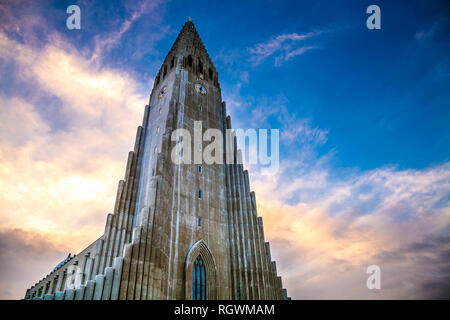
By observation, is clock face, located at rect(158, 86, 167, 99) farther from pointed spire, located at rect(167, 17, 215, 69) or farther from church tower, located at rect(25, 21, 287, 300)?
pointed spire, located at rect(167, 17, 215, 69)

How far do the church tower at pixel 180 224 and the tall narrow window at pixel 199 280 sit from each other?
3.5 inches

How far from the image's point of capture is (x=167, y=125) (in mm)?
33219

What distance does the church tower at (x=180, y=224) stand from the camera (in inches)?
896

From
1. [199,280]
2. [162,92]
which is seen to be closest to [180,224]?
[199,280]

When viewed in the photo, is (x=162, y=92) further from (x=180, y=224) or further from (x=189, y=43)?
(x=180, y=224)

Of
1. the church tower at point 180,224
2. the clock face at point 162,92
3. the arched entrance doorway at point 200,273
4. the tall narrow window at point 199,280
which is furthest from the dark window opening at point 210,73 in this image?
the tall narrow window at point 199,280

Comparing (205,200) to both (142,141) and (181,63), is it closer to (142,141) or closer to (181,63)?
(142,141)

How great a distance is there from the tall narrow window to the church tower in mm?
89

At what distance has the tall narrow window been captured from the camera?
2611 centimetres

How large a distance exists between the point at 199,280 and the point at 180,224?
19.0 ft

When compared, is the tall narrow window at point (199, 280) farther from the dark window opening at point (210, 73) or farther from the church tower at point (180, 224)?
the dark window opening at point (210, 73)

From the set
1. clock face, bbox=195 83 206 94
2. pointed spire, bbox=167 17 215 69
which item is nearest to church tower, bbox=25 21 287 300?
clock face, bbox=195 83 206 94
